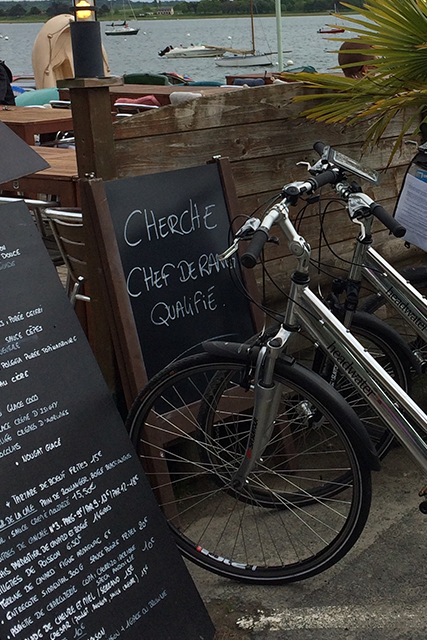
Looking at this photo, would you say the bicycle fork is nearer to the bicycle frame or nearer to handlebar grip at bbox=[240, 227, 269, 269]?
the bicycle frame

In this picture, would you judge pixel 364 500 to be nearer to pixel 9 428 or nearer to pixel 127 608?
pixel 127 608

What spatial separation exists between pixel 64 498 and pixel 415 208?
212cm

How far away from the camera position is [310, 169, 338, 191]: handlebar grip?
2535 millimetres

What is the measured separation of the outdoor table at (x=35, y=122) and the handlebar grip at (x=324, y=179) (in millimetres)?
3400

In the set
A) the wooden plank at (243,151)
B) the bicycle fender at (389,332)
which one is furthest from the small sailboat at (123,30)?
the bicycle fender at (389,332)

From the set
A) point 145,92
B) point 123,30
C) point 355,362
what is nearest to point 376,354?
point 355,362

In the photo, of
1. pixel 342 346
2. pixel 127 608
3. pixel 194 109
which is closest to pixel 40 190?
pixel 194 109

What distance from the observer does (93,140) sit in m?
2.81

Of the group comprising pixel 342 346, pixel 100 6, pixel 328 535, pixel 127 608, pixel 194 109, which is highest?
pixel 100 6

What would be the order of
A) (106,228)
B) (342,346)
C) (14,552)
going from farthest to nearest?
(106,228) → (342,346) → (14,552)

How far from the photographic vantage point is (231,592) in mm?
2826

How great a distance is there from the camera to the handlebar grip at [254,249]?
2.08 meters

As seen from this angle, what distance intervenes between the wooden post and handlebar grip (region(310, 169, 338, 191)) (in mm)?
781

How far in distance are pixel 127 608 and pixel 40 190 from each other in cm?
222
